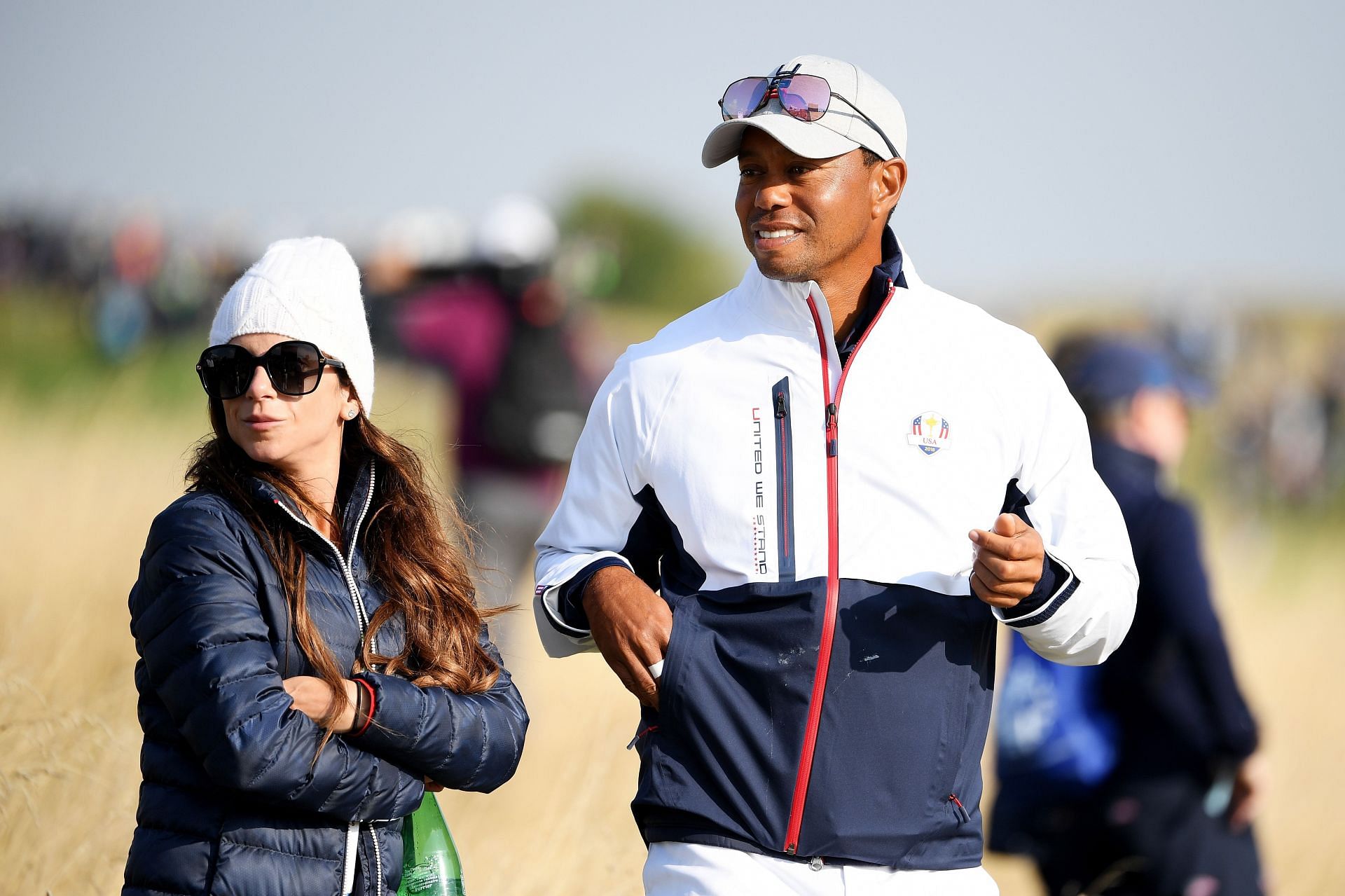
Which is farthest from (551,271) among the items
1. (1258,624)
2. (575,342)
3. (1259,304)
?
(1259,304)

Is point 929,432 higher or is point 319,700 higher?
point 929,432

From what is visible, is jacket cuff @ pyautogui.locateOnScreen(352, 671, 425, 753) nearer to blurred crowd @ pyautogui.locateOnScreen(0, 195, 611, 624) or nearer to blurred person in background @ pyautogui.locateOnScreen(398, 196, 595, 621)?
blurred crowd @ pyautogui.locateOnScreen(0, 195, 611, 624)

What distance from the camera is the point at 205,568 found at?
2494 mm

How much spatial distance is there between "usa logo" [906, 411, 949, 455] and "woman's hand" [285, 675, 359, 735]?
1102mm

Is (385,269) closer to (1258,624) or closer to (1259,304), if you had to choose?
(1258,624)

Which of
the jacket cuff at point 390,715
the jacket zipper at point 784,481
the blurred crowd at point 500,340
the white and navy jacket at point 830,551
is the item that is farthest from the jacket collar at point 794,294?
the blurred crowd at point 500,340

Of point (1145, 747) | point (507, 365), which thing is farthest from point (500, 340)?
point (1145, 747)

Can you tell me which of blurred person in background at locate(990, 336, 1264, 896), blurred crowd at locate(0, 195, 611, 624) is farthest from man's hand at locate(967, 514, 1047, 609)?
blurred crowd at locate(0, 195, 611, 624)

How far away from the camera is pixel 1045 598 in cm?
276

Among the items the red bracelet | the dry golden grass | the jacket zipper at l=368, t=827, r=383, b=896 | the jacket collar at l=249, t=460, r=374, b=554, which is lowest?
the dry golden grass

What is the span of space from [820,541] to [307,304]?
1.03 meters

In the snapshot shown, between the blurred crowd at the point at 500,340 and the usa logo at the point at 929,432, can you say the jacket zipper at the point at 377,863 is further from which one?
the blurred crowd at the point at 500,340

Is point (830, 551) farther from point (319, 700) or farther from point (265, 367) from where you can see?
point (265, 367)

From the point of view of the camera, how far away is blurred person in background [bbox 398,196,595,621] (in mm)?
9594
